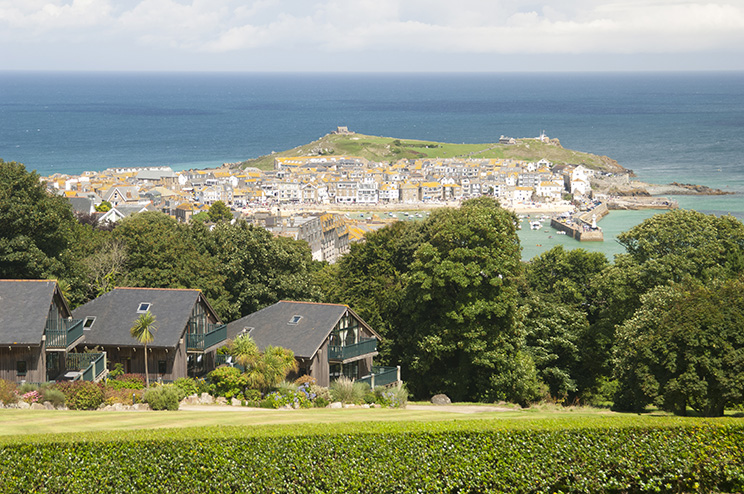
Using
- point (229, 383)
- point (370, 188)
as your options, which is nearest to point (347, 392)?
point (229, 383)

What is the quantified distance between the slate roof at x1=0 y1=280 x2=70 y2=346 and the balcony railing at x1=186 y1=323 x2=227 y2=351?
4.40 meters

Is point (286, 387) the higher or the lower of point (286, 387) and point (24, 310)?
the lower

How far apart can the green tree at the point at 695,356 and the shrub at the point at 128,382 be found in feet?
46.7

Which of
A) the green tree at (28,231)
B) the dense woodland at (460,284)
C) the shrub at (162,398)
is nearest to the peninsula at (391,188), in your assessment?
the dense woodland at (460,284)

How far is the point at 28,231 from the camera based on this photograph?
96.6 ft

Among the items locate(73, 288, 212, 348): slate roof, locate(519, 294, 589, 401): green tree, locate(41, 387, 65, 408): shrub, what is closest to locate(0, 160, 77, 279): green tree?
locate(73, 288, 212, 348): slate roof

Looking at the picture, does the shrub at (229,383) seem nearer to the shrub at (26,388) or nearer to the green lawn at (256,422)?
the green lawn at (256,422)

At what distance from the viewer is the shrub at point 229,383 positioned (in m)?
21.2

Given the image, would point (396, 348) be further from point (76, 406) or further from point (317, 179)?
point (317, 179)

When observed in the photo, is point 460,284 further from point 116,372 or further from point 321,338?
point 116,372

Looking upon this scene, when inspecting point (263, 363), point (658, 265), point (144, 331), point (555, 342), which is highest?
point (658, 265)

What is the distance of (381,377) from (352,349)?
1382 mm

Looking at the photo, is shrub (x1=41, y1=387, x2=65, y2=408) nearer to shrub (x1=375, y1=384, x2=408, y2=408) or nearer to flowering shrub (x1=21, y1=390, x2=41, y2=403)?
flowering shrub (x1=21, y1=390, x2=41, y2=403)

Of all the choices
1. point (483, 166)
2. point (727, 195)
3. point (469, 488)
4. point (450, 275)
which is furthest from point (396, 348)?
point (483, 166)
